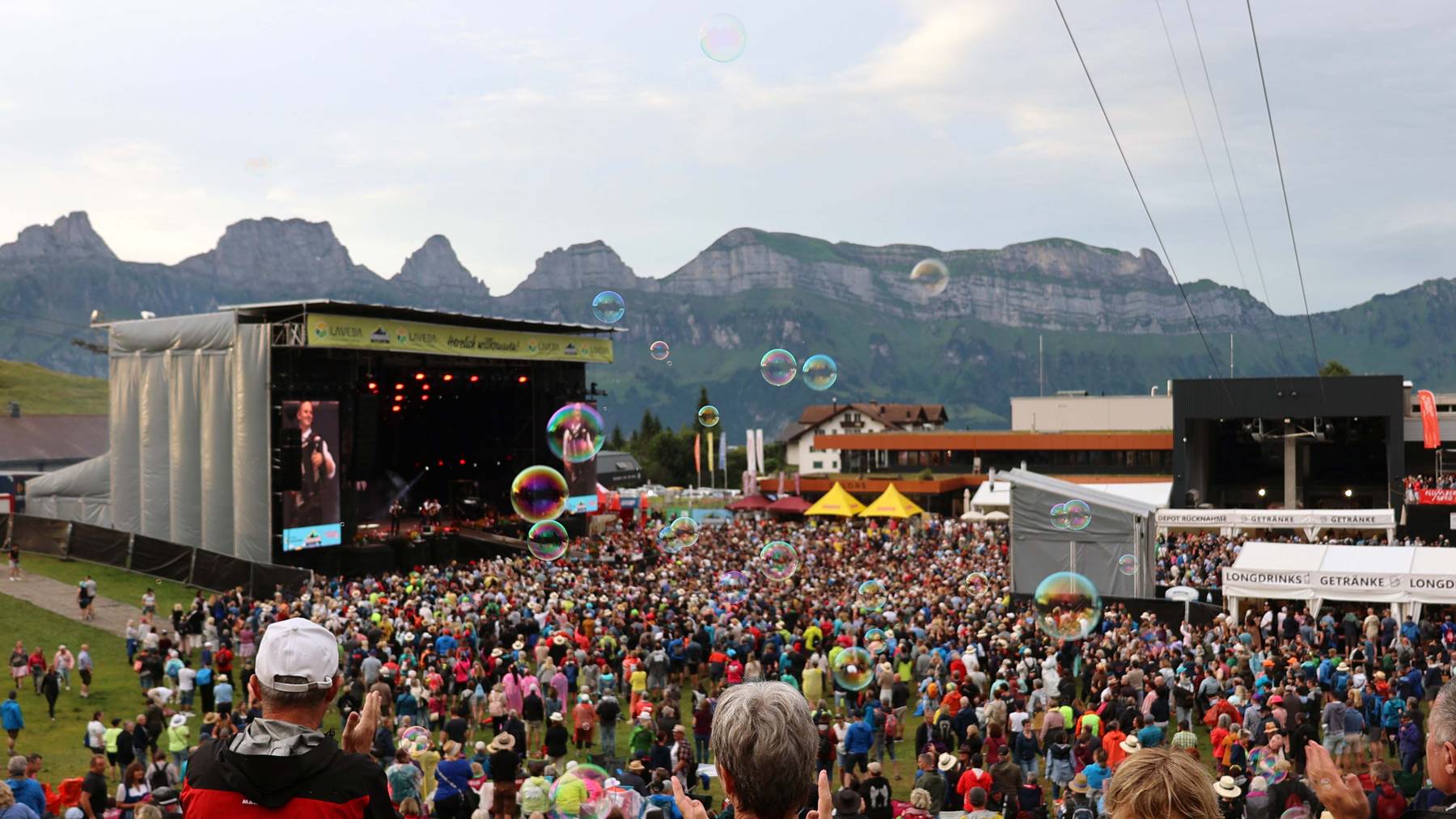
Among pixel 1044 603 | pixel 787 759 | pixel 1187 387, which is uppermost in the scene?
pixel 1187 387

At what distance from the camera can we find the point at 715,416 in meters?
26.4

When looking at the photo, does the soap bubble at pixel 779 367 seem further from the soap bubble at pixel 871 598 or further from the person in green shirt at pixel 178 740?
the person in green shirt at pixel 178 740

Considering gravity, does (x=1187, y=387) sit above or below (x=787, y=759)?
above

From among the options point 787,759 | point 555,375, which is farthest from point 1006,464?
point 787,759

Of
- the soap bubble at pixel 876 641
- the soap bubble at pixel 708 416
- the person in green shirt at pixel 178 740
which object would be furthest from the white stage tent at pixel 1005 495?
the person in green shirt at pixel 178 740

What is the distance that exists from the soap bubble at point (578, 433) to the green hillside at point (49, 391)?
309 ft

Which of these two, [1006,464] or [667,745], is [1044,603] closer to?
[667,745]

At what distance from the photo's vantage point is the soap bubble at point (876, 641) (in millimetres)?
17953

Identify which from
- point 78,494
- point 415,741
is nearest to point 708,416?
point 415,741

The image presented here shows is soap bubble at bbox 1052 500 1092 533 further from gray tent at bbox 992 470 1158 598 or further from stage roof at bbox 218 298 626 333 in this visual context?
stage roof at bbox 218 298 626 333

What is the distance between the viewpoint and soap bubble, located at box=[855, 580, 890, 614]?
2259 cm

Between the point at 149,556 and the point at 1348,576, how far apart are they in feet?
92.6

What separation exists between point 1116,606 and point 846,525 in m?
20.9

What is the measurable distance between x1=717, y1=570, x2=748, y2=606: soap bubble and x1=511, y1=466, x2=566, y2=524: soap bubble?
5791mm
